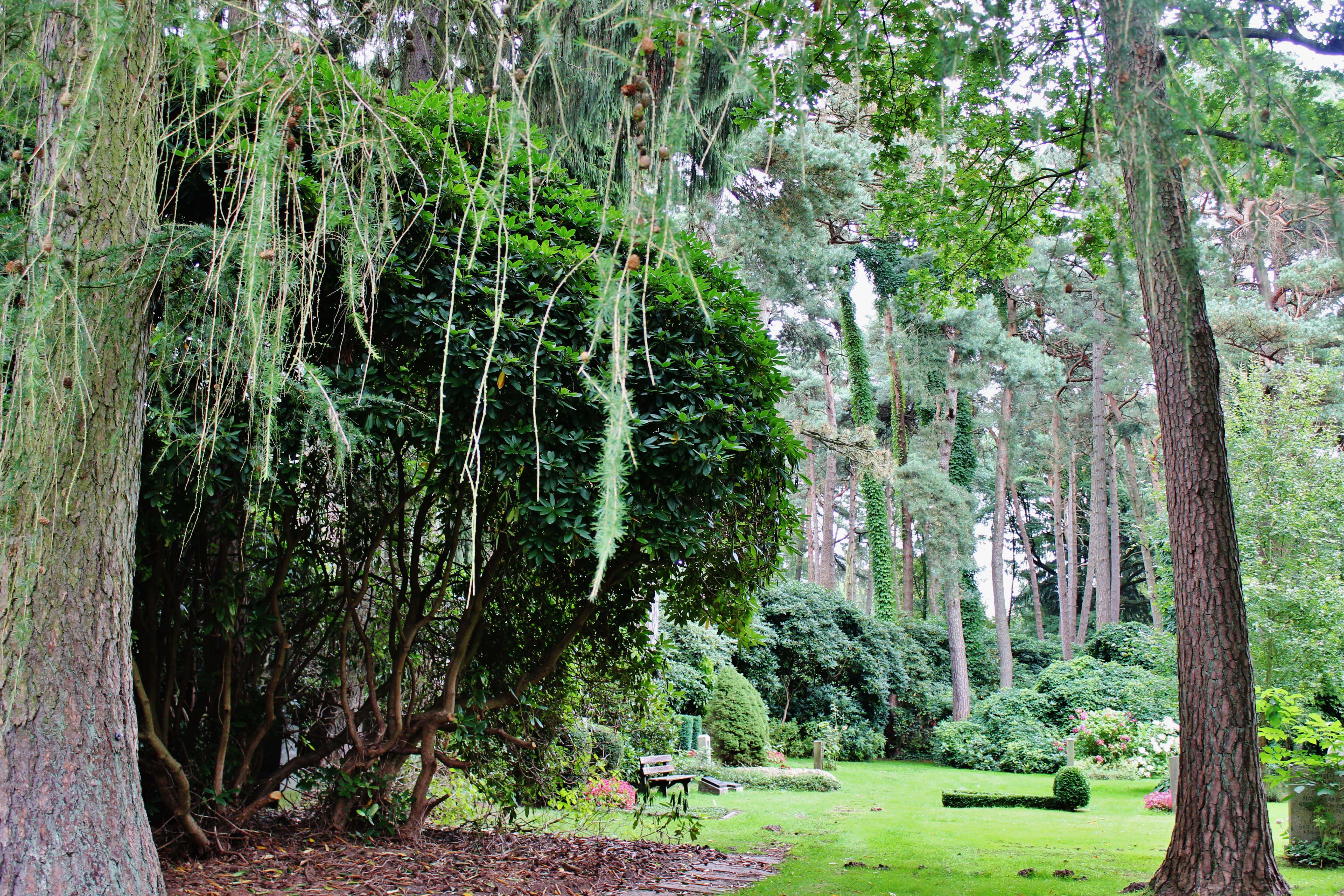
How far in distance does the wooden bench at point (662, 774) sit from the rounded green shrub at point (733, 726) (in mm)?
3732

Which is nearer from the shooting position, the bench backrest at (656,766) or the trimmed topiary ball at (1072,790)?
the bench backrest at (656,766)

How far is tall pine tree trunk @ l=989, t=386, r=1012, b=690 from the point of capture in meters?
20.7

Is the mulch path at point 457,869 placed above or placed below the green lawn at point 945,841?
above

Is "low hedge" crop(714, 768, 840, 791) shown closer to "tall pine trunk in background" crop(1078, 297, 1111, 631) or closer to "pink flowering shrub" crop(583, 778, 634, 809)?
"pink flowering shrub" crop(583, 778, 634, 809)

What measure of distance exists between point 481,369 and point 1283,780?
19.2 ft

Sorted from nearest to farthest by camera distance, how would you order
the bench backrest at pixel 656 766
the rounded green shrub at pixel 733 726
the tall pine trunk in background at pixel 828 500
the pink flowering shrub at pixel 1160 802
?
the bench backrest at pixel 656 766, the pink flowering shrub at pixel 1160 802, the rounded green shrub at pixel 733 726, the tall pine trunk in background at pixel 828 500

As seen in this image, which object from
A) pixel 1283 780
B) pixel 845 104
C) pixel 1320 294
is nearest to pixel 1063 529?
pixel 1320 294

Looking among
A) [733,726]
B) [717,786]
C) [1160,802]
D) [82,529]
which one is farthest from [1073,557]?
[82,529]

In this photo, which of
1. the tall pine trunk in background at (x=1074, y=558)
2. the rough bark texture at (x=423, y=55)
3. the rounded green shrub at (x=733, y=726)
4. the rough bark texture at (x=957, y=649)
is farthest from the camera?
the tall pine trunk in background at (x=1074, y=558)

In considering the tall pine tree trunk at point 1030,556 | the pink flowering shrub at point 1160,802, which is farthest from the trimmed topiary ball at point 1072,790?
the tall pine tree trunk at point 1030,556

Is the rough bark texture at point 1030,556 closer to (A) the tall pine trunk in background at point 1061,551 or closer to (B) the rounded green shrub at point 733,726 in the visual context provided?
(A) the tall pine trunk in background at point 1061,551

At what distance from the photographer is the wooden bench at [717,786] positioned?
1117cm

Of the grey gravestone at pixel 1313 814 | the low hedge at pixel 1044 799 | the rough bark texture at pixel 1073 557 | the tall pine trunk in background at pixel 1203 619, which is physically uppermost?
the rough bark texture at pixel 1073 557

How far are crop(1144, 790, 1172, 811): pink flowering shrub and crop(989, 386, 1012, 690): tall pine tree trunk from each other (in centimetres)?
896
